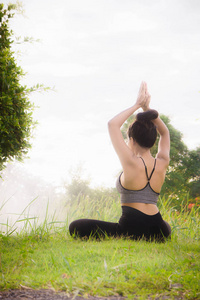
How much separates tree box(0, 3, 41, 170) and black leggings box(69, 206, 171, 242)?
5.39ft

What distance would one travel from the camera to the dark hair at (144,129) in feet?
15.1

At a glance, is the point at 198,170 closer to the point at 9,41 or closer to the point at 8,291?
the point at 9,41

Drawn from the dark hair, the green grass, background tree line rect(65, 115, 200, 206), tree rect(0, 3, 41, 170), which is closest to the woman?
the dark hair

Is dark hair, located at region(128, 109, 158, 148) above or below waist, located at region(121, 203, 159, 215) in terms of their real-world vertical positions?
above

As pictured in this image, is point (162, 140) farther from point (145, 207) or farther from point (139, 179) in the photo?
point (145, 207)

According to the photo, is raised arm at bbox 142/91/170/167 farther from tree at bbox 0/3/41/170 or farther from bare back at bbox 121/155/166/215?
tree at bbox 0/3/41/170

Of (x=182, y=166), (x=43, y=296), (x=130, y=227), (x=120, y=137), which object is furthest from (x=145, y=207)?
(x=182, y=166)

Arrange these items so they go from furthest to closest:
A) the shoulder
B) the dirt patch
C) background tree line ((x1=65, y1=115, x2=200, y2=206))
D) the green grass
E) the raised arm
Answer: background tree line ((x1=65, y1=115, x2=200, y2=206))
the raised arm
the shoulder
the green grass
the dirt patch

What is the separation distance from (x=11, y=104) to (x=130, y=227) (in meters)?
2.57

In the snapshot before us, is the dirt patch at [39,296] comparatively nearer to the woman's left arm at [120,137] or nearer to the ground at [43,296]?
the ground at [43,296]

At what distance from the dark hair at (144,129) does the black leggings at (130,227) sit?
1.01m

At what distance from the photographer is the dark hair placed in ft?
15.1

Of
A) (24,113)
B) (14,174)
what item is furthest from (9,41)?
(14,174)

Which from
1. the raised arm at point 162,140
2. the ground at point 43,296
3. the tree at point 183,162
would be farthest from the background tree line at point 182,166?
the ground at point 43,296
